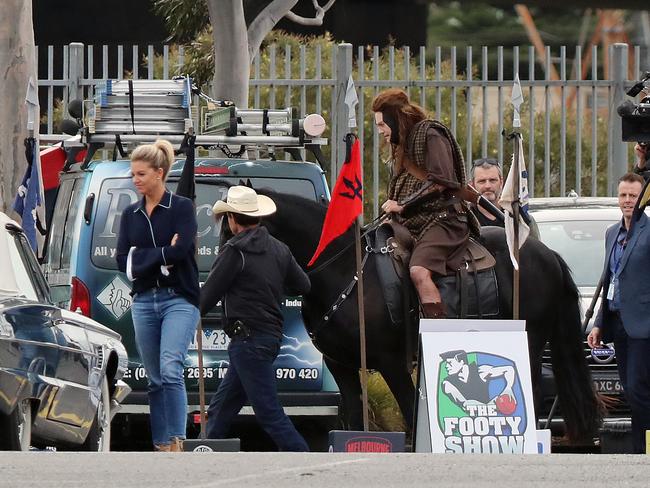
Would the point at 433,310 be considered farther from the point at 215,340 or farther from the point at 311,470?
the point at 311,470

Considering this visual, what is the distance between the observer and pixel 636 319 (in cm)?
1133

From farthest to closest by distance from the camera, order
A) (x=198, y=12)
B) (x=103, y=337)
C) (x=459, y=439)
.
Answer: (x=198, y=12), (x=103, y=337), (x=459, y=439)

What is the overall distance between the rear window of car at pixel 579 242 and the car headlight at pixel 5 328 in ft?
20.0

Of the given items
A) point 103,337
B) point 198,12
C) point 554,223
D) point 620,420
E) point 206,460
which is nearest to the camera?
point 206,460

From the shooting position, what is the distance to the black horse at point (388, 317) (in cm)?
1169

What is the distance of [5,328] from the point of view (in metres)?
9.01

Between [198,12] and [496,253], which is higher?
[198,12]

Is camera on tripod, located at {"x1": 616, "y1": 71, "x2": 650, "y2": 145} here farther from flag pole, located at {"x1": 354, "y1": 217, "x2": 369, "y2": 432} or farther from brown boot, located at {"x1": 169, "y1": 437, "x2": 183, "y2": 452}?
brown boot, located at {"x1": 169, "y1": 437, "x2": 183, "y2": 452}

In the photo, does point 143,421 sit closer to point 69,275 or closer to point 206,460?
point 69,275

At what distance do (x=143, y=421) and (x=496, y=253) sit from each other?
2901 millimetres

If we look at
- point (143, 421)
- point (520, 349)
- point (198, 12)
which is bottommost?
point (143, 421)

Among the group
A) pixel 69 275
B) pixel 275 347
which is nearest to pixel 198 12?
pixel 69 275

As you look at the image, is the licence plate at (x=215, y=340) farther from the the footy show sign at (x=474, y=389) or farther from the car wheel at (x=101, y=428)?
the the footy show sign at (x=474, y=389)

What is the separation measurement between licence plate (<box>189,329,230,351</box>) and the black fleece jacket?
121cm
